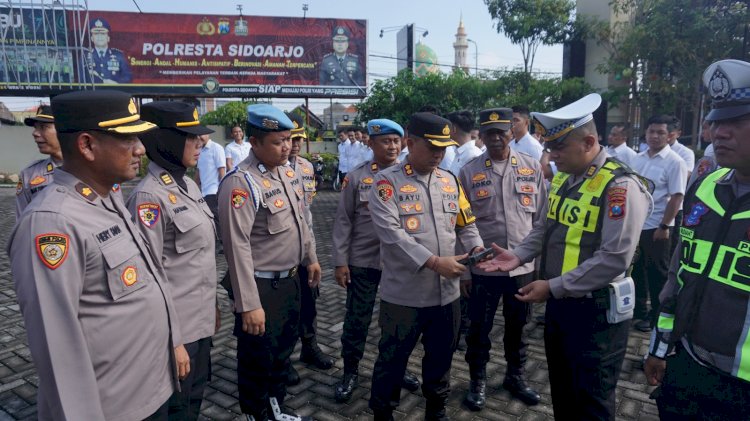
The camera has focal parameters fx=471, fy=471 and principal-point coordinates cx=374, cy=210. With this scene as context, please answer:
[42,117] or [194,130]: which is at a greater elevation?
[42,117]

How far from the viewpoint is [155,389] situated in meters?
1.94

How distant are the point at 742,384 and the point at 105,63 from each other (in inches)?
969

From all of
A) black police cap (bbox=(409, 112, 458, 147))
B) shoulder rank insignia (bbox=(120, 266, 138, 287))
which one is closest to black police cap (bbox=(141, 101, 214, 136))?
shoulder rank insignia (bbox=(120, 266, 138, 287))

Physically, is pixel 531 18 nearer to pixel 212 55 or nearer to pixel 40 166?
pixel 212 55

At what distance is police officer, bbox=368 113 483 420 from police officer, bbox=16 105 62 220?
2920mm

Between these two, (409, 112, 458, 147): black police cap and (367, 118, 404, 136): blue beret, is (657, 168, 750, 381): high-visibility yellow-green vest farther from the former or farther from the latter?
(367, 118, 404, 136): blue beret

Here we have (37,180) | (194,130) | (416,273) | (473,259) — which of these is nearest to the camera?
(194,130)

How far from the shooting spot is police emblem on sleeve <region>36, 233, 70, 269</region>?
1.56m

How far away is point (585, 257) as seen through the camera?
2.57 m

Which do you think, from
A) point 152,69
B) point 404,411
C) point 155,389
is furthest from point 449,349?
point 152,69

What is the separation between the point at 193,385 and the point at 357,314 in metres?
1.55

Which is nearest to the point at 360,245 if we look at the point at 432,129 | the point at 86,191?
the point at 432,129

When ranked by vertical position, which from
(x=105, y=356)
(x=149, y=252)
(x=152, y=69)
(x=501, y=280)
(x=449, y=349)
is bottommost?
(x=449, y=349)

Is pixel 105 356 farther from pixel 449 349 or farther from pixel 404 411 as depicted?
pixel 404 411
